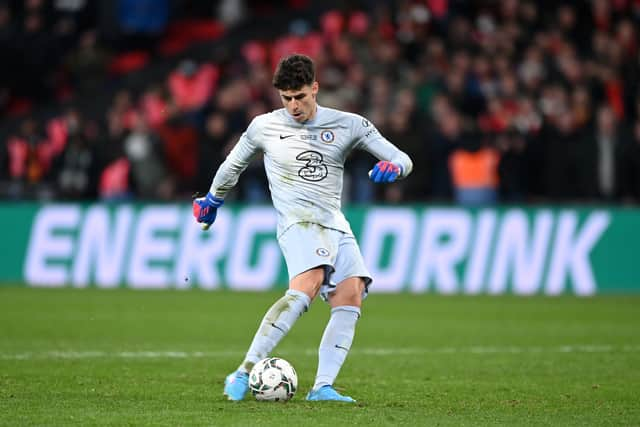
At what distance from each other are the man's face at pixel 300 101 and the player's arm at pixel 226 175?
0.42m

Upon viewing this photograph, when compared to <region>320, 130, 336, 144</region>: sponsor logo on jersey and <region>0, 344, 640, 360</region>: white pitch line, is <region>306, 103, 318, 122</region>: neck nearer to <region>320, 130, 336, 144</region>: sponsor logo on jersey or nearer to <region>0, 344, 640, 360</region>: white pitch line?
<region>320, 130, 336, 144</region>: sponsor logo on jersey

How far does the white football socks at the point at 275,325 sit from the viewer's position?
8523mm

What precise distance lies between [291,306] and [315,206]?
743mm

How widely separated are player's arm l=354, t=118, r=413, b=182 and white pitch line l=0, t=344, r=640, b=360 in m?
3.49

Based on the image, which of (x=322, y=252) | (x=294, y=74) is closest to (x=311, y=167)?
(x=322, y=252)

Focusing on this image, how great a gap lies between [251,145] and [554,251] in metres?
11.2

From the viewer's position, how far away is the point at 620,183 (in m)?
20.2

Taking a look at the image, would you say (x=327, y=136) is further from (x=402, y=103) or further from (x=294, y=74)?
(x=402, y=103)

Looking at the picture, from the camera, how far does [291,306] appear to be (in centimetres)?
854

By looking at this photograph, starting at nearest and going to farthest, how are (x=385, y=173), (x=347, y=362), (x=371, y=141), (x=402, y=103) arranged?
(x=385, y=173)
(x=371, y=141)
(x=347, y=362)
(x=402, y=103)

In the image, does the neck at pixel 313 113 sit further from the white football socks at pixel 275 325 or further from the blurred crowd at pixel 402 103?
the blurred crowd at pixel 402 103

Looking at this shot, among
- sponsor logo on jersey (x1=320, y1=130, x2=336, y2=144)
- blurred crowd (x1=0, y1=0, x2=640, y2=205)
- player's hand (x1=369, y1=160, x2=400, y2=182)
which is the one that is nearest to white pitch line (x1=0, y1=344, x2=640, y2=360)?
sponsor logo on jersey (x1=320, y1=130, x2=336, y2=144)

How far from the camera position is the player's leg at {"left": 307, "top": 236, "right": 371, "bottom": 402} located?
875 centimetres

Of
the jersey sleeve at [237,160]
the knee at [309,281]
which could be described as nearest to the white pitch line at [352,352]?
the jersey sleeve at [237,160]
